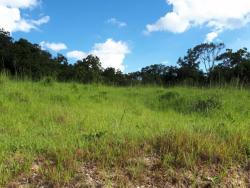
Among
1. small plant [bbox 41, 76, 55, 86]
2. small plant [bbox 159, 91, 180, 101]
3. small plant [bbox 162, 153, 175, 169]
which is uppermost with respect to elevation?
small plant [bbox 41, 76, 55, 86]

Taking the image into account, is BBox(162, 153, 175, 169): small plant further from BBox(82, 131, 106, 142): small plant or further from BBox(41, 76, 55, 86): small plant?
BBox(41, 76, 55, 86): small plant

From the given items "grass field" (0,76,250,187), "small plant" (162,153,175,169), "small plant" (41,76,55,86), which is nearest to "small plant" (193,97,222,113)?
"grass field" (0,76,250,187)

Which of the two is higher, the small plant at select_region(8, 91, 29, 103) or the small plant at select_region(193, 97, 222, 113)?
the small plant at select_region(8, 91, 29, 103)

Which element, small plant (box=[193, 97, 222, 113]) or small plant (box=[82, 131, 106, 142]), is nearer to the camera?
small plant (box=[82, 131, 106, 142])

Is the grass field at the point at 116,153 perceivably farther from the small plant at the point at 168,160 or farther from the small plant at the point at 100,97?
the small plant at the point at 100,97

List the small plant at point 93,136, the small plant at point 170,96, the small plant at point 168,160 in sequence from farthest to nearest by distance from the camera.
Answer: the small plant at point 170,96, the small plant at point 93,136, the small plant at point 168,160

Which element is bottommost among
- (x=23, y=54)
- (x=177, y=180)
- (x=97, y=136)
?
(x=177, y=180)

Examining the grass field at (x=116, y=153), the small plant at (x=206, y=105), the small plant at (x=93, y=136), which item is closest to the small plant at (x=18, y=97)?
the grass field at (x=116, y=153)

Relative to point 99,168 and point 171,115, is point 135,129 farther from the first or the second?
point 171,115

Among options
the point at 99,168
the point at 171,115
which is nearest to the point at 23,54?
the point at 171,115

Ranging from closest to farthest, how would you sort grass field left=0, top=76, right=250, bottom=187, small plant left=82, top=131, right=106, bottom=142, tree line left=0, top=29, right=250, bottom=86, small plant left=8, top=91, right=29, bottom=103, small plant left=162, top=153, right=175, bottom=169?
1. grass field left=0, top=76, right=250, bottom=187
2. small plant left=162, top=153, right=175, bottom=169
3. small plant left=82, top=131, right=106, bottom=142
4. small plant left=8, top=91, right=29, bottom=103
5. tree line left=0, top=29, right=250, bottom=86

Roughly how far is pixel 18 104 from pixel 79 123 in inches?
103

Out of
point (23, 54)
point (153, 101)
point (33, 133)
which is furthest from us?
point (23, 54)

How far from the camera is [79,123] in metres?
7.42
